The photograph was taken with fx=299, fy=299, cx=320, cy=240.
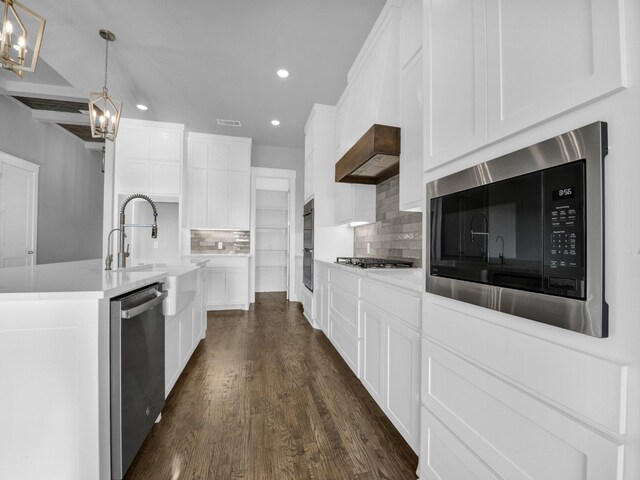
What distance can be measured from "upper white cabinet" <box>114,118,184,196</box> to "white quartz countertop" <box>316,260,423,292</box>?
326cm

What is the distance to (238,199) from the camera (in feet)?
16.8

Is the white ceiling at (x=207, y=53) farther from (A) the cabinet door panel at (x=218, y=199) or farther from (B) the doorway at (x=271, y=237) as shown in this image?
(B) the doorway at (x=271, y=237)

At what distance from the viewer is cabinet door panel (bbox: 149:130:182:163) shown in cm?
449

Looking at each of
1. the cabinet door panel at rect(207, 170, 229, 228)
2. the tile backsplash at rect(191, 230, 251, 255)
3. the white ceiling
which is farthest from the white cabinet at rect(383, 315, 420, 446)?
the tile backsplash at rect(191, 230, 251, 255)

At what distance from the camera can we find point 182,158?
4.60m

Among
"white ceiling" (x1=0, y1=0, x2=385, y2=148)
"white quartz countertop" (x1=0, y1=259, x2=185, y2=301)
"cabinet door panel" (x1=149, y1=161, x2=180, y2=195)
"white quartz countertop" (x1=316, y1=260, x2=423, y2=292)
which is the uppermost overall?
"white ceiling" (x1=0, y1=0, x2=385, y2=148)

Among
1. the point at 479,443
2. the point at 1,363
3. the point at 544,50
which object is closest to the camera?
the point at 544,50

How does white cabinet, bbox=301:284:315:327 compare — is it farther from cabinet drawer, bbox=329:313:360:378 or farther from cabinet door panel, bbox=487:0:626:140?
cabinet door panel, bbox=487:0:626:140

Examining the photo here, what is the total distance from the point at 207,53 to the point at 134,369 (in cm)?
298

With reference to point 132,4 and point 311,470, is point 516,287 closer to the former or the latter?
point 311,470

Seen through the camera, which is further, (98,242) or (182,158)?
(98,242)

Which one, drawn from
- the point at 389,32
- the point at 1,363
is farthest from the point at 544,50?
the point at 1,363

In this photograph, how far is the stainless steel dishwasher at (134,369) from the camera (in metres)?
1.23

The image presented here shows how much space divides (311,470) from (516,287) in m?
1.31
